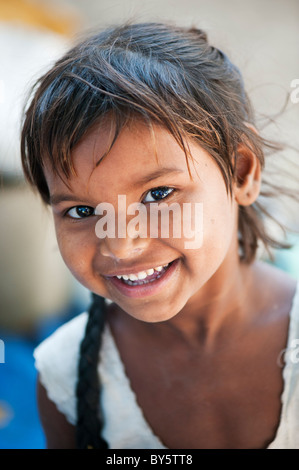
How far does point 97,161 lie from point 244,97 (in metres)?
0.33

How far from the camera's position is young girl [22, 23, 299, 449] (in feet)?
2.00

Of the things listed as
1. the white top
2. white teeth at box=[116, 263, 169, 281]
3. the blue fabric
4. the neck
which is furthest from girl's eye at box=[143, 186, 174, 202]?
the blue fabric

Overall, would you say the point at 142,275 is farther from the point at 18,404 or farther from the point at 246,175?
the point at 18,404

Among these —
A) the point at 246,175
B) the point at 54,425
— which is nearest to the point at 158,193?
the point at 246,175

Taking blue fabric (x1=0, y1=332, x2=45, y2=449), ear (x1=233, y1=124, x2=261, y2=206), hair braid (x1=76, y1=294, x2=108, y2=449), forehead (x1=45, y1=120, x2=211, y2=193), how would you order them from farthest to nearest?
blue fabric (x1=0, y1=332, x2=45, y2=449) → hair braid (x1=76, y1=294, x2=108, y2=449) → ear (x1=233, y1=124, x2=261, y2=206) → forehead (x1=45, y1=120, x2=211, y2=193)

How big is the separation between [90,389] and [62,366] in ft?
0.24

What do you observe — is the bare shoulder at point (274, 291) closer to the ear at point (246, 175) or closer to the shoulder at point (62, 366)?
the ear at point (246, 175)

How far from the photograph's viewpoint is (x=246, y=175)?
0.76 metres

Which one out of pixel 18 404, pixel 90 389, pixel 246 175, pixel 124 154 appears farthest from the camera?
pixel 18 404

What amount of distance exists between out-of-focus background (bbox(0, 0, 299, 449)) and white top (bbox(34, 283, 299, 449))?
63cm

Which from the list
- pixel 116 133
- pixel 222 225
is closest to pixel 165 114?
pixel 116 133

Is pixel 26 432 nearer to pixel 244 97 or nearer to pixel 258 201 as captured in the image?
pixel 258 201

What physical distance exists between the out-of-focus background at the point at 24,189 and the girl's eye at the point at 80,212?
2.71 ft

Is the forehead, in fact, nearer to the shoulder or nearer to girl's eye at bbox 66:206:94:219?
girl's eye at bbox 66:206:94:219
